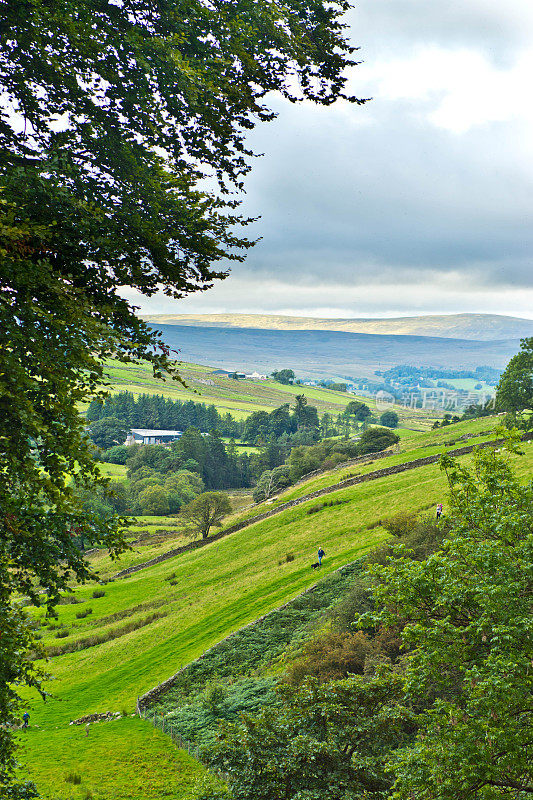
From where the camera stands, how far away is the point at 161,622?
4012 centimetres

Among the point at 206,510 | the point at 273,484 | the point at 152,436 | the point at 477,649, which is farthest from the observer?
the point at 152,436

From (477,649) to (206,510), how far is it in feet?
199

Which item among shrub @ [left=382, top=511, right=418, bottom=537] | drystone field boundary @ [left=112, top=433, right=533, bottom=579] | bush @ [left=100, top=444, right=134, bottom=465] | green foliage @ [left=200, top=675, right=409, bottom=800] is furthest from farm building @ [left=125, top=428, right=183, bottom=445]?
green foliage @ [left=200, top=675, right=409, bottom=800]

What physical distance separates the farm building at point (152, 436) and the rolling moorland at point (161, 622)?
126 m

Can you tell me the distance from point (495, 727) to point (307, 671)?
11.8 metres

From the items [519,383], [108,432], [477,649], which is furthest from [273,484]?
[477,649]

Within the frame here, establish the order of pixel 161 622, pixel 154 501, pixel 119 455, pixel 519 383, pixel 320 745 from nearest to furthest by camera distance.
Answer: pixel 320 745 → pixel 161 622 → pixel 519 383 → pixel 154 501 → pixel 119 455

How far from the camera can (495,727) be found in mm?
9570

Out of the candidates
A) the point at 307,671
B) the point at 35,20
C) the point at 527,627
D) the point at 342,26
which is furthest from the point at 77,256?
the point at 307,671

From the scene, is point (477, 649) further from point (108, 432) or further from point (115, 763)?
point (108, 432)

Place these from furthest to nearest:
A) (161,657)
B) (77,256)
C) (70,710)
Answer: (161,657) < (70,710) < (77,256)

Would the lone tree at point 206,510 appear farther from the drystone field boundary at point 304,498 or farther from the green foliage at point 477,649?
the green foliage at point 477,649

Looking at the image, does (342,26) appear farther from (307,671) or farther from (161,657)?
(161,657)

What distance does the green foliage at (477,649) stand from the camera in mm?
9203
